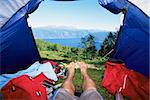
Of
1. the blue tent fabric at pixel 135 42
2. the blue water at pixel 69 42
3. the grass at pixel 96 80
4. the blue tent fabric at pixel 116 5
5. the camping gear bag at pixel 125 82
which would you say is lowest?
the blue water at pixel 69 42

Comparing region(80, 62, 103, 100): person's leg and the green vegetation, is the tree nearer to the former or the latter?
the green vegetation

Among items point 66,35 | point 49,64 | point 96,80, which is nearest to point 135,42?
point 96,80

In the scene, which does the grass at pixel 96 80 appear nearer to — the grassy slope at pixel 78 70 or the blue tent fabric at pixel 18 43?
the grassy slope at pixel 78 70

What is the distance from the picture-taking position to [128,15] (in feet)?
10.1

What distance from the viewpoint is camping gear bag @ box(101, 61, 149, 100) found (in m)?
2.83

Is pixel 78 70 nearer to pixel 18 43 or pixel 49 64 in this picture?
pixel 49 64

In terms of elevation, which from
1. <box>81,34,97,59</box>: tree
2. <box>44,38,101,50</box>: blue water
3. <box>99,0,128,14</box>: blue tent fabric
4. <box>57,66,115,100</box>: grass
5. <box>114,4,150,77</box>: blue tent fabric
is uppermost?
<box>99,0,128,14</box>: blue tent fabric

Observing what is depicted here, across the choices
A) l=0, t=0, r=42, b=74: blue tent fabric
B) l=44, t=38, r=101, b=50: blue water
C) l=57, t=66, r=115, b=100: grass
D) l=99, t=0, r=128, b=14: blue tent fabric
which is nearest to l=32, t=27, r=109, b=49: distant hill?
l=44, t=38, r=101, b=50: blue water

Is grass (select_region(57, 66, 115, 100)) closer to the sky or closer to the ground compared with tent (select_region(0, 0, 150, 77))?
closer to the ground

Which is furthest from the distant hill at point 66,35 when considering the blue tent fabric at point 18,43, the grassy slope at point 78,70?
the blue tent fabric at point 18,43

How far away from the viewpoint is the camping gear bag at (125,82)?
283 cm

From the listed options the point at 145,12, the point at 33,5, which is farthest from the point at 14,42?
the point at 145,12

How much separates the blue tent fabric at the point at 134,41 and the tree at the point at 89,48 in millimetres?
1437

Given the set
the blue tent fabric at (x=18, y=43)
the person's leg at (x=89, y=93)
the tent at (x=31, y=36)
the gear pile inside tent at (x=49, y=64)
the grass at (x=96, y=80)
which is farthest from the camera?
the grass at (x=96, y=80)
